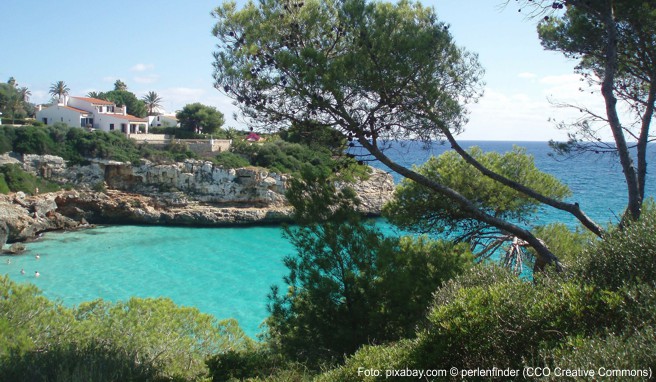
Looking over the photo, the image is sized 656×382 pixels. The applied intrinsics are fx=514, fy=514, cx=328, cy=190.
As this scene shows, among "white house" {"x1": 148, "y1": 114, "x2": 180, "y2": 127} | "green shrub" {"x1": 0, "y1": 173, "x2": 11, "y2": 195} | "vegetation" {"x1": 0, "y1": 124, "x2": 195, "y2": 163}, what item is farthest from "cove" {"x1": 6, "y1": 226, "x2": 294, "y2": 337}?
"white house" {"x1": 148, "y1": 114, "x2": 180, "y2": 127}

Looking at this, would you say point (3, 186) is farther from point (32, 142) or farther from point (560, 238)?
point (560, 238)

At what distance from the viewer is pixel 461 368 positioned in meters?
3.78

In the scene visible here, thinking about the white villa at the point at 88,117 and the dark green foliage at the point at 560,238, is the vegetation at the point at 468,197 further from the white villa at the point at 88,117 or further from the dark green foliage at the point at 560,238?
the white villa at the point at 88,117

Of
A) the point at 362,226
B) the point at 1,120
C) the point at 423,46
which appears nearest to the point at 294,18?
the point at 423,46

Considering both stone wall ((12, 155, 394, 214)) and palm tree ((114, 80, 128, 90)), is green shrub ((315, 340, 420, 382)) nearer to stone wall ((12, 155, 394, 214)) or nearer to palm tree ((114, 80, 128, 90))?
stone wall ((12, 155, 394, 214))

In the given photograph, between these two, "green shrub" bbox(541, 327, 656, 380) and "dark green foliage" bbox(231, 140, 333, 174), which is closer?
"green shrub" bbox(541, 327, 656, 380)

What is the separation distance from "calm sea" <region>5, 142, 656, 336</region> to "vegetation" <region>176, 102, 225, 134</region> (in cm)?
1466

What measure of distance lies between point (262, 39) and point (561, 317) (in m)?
5.21

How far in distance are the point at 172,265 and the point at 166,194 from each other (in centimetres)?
1079

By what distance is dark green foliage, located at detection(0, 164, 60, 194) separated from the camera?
27947 mm

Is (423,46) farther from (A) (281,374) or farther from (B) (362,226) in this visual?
(A) (281,374)

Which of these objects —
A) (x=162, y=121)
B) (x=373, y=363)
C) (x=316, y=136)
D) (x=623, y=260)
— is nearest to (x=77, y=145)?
(x=162, y=121)

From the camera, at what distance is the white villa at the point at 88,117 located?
39.8 meters

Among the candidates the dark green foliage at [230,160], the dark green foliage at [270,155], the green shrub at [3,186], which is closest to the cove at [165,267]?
the green shrub at [3,186]
